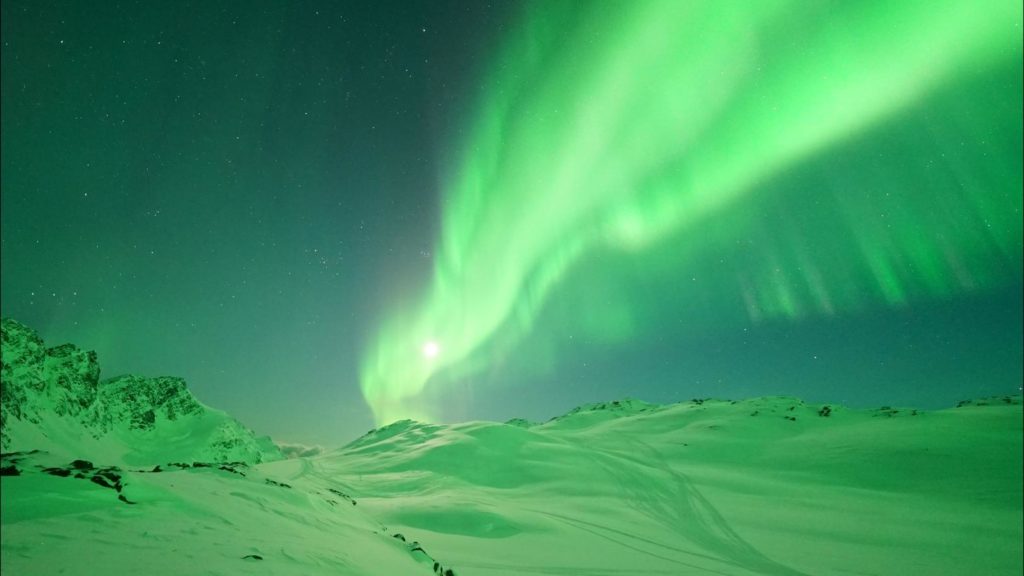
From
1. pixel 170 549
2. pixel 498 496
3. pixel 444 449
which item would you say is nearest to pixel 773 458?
pixel 498 496

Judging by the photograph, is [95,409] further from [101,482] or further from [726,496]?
[726,496]

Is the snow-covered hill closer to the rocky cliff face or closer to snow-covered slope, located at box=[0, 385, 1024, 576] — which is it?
snow-covered slope, located at box=[0, 385, 1024, 576]

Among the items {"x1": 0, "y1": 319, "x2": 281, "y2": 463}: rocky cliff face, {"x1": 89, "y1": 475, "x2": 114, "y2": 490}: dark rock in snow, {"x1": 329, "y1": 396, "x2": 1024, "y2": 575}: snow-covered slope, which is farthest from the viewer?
{"x1": 0, "y1": 319, "x2": 281, "y2": 463}: rocky cliff face

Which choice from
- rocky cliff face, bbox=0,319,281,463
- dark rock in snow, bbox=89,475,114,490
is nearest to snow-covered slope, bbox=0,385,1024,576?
dark rock in snow, bbox=89,475,114,490

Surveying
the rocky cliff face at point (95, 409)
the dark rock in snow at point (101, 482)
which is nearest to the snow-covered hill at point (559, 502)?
the dark rock in snow at point (101, 482)

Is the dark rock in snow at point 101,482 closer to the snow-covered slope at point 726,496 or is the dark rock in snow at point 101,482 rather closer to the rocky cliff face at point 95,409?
the snow-covered slope at point 726,496

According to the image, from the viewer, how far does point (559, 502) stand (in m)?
16.3

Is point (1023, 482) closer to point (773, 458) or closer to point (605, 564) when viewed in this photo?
point (773, 458)

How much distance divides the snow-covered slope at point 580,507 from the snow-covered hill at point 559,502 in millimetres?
48

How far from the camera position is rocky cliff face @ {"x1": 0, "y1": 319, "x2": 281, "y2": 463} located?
2675 centimetres

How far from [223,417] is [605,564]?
268ft

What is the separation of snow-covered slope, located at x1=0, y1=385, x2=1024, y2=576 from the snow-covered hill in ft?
0.16

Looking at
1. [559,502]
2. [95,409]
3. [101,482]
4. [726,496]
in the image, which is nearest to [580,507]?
[559,502]

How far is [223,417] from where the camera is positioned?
6988 centimetres
